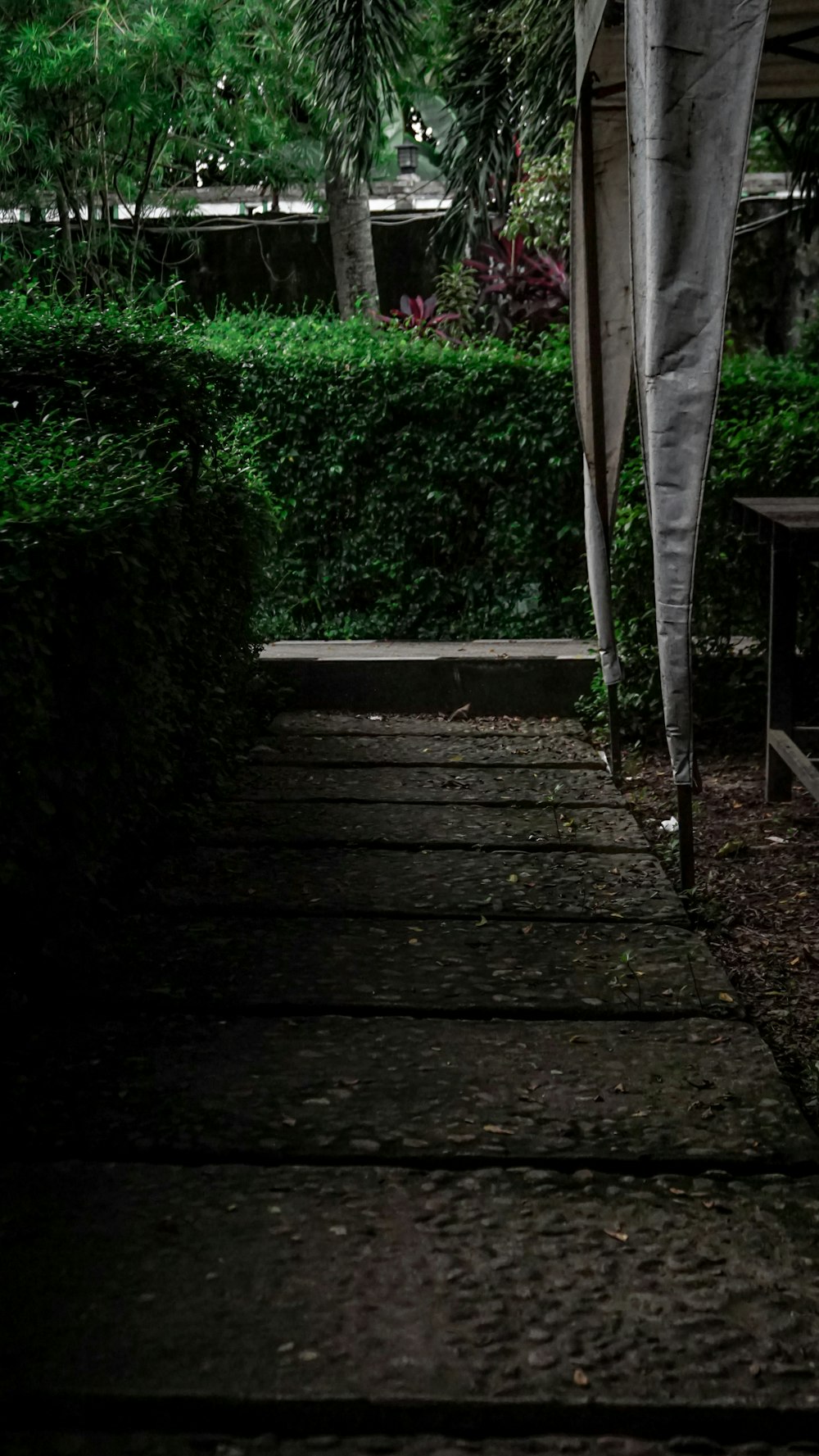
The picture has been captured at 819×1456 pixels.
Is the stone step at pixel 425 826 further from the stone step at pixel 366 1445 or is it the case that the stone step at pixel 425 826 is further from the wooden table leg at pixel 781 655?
the stone step at pixel 366 1445

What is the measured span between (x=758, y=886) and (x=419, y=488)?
14.5 feet

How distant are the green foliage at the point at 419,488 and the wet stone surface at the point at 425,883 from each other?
11.8ft

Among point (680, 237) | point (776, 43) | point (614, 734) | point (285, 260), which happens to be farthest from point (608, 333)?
point (285, 260)

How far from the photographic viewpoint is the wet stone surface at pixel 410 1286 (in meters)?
1.88

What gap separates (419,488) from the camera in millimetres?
8055

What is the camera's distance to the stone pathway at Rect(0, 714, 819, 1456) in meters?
1.83

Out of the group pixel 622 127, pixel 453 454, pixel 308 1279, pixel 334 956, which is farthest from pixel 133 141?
pixel 308 1279

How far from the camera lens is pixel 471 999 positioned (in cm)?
327

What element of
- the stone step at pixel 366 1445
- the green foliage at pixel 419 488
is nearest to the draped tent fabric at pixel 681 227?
the stone step at pixel 366 1445

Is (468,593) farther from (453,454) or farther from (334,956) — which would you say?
(334,956)

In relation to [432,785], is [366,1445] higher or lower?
higher

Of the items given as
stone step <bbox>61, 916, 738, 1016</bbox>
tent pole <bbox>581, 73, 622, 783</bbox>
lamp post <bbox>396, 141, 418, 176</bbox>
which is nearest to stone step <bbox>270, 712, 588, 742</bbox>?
tent pole <bbox>581, 73, 622, 783</bbox>

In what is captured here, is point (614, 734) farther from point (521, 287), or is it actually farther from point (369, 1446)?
point (521, 287)

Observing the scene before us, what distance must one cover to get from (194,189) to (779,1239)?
602 inches
